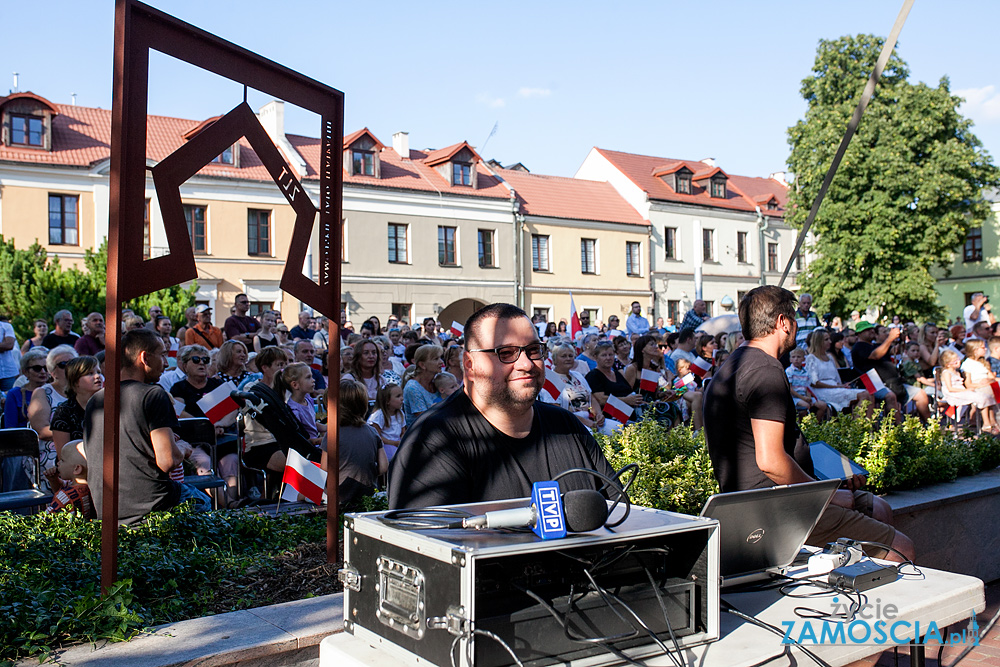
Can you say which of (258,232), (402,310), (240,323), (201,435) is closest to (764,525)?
(201,435)

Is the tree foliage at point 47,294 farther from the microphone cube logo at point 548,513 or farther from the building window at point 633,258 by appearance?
the building window at point 633,258

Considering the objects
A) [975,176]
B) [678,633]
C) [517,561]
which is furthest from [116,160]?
[975,176]

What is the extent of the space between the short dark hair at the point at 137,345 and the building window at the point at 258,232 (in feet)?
91.6

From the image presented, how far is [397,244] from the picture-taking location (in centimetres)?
3600

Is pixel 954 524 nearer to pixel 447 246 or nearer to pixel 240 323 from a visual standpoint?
pixel 240 323

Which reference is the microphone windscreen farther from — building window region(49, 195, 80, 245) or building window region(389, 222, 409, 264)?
building window region(389, 222, 409, 264)

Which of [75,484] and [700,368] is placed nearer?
[75,484]

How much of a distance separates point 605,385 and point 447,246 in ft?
90.0

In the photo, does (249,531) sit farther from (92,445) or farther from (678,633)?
(678,633)

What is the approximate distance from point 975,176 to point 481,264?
21.4 m

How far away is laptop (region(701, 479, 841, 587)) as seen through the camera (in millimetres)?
2785

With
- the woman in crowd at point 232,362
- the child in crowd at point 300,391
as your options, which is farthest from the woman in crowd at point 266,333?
the child in crowd at point 300,391

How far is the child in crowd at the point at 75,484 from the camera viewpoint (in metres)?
6.00

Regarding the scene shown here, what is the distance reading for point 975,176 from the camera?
36938 millimetres
